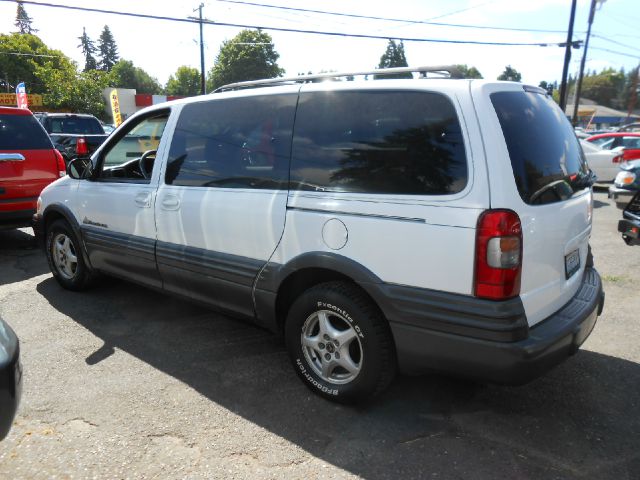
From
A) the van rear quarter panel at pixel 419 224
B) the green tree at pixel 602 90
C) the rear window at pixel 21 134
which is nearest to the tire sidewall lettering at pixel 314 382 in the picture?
the van rear quarter panel at pixel 419 224

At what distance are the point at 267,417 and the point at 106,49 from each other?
11043 cm

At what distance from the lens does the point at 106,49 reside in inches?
3802

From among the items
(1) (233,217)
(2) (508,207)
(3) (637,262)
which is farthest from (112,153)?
(3) (637,262)

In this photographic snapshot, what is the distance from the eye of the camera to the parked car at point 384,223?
223cm

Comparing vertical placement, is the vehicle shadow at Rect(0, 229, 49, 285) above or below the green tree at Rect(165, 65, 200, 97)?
below

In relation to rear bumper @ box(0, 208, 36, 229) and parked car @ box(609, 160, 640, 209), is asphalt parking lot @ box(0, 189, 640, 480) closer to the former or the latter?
rear bumper @ box(0, 208, 36, 229)

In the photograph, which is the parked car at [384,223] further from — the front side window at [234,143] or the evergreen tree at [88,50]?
the evergreen tree at [88,50]

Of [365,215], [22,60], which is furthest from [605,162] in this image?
[22,60]

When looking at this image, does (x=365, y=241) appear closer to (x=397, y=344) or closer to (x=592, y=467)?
(x=397, y=344)

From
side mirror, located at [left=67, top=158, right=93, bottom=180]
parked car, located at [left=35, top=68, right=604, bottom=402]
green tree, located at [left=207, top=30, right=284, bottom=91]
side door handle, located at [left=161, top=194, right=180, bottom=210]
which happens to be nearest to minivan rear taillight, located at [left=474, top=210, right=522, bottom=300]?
parked car, located at [left=35, top=68, right=604, bottom=402]

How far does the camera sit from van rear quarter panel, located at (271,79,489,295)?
2.21 metres

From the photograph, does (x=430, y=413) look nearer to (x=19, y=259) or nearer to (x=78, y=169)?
(x=78, y=169)

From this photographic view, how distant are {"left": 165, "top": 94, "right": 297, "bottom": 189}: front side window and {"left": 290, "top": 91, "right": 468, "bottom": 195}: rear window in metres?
0.14

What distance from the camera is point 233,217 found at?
3.10 meters
